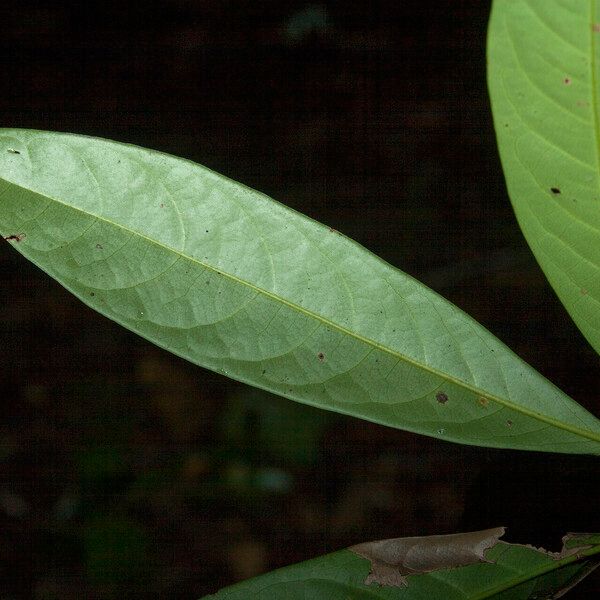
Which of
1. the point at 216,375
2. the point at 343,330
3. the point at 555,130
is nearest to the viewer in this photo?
the point at 555,130

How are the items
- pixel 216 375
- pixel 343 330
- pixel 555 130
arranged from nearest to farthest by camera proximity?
pixel 555 130 → pixel 343 330 → pixel 216 375

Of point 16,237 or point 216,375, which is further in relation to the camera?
point 216,375

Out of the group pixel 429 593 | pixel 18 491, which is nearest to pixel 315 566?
pixel 429 593

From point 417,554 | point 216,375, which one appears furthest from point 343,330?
point 216,375

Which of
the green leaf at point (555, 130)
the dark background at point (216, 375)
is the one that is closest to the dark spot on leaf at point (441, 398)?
the green leaf at point (555, 130)

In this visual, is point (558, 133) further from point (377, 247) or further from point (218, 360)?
point (377, 247)

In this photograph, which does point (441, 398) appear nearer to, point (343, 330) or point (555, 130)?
point (343, 330)

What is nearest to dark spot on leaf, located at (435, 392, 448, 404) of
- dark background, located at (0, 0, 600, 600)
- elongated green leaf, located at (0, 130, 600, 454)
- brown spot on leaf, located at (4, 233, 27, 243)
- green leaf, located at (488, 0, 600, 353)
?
elongated green leaf, located at (0, 130, 600, 454)

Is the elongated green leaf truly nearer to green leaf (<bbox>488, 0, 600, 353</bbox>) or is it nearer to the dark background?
green leaf (<bbox>488, 0, 600, 353</bbox>)
